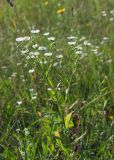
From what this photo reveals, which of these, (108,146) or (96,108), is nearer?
(108,146)

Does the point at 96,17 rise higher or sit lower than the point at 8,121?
higher

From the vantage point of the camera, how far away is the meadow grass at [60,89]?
75.0 inches

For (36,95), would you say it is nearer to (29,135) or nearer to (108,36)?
(29,135)

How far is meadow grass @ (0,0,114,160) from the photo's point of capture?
6.25 ft

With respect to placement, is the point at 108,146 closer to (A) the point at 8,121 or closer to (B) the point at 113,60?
(A) the point at 8,121

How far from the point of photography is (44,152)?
1.90 m

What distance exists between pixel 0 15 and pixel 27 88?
Answer: 6.37 ft

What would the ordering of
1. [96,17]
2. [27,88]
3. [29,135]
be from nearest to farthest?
[29,135], [27,88], [96,17]

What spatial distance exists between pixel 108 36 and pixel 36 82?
2.35ft

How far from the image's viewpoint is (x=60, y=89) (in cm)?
201

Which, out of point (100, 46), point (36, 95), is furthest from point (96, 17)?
point (36, 95)

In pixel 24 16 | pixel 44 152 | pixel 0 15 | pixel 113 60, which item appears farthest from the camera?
pixel 0 15

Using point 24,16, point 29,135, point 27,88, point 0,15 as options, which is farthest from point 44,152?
point 0,15

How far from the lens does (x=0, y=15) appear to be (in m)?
4.28
